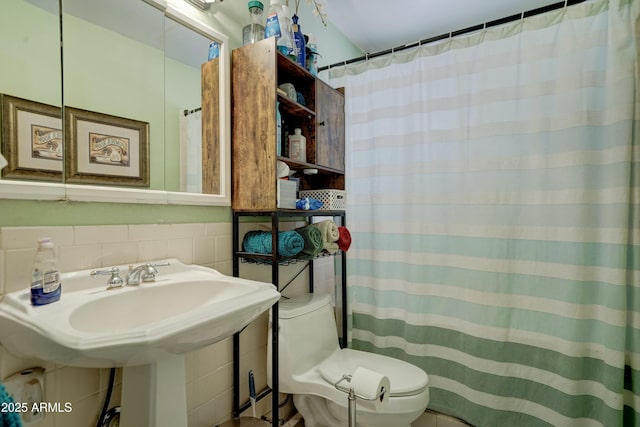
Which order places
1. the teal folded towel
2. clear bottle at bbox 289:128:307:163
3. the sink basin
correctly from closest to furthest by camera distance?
the teal folded towel → the sink basin → clear bottle at bbox 289:128:307:163

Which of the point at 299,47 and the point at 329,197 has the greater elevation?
the point at 299,47

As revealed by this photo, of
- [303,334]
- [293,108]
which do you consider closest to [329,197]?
[293,108]

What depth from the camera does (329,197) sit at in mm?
1581

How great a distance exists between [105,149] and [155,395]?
2.38 feet

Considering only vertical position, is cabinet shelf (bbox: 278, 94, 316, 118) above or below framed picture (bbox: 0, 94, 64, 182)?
above

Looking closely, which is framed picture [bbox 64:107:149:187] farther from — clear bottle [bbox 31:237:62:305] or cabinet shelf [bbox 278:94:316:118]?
cabinet shelf [bbox 278:94:316:118]

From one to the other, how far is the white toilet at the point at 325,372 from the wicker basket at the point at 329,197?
47 cm

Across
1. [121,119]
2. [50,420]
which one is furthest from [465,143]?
[50,420]

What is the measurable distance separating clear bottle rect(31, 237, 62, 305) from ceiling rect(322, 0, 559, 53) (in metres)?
1.80

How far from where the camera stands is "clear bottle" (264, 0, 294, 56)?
1276 mm

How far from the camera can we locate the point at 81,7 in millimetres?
920

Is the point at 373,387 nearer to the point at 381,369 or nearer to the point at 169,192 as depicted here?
the point at 381,369

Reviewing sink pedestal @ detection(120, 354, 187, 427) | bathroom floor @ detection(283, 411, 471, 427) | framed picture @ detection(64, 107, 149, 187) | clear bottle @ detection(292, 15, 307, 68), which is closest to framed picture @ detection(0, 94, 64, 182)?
framed picture @ detection(64, 107, 149, 187)

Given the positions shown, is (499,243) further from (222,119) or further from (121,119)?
(121,119)
